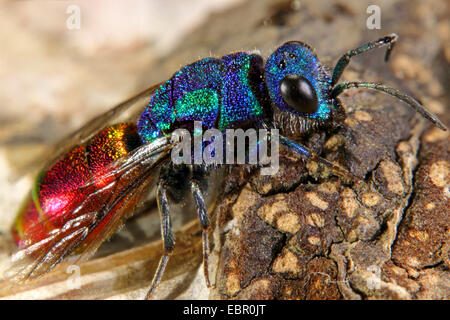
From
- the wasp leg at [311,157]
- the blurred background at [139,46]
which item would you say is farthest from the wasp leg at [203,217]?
the blurred background at [139,46]

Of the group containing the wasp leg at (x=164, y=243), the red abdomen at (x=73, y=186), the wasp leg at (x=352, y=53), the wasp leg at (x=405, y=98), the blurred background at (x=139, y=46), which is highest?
the blurred background at (x=139, y=46)

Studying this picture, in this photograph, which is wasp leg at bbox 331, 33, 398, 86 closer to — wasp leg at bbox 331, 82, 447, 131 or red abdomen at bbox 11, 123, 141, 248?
wasp leg at bbox 331, 82, 447, 131

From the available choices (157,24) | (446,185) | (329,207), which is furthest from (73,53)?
(446,185)

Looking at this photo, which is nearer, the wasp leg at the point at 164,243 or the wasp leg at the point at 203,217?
the wasp leg at the point at 203,217

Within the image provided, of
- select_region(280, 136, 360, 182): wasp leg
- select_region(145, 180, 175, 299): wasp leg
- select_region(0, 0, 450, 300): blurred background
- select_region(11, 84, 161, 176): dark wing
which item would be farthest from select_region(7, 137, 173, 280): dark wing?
select_region(0, 0, 450, 300): blurred background

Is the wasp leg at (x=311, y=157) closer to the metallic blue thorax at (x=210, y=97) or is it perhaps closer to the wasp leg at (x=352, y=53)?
the metallic blue thorax at (x=210, y=97)

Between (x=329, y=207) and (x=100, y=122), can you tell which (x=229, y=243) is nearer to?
(x=329, y=207)
